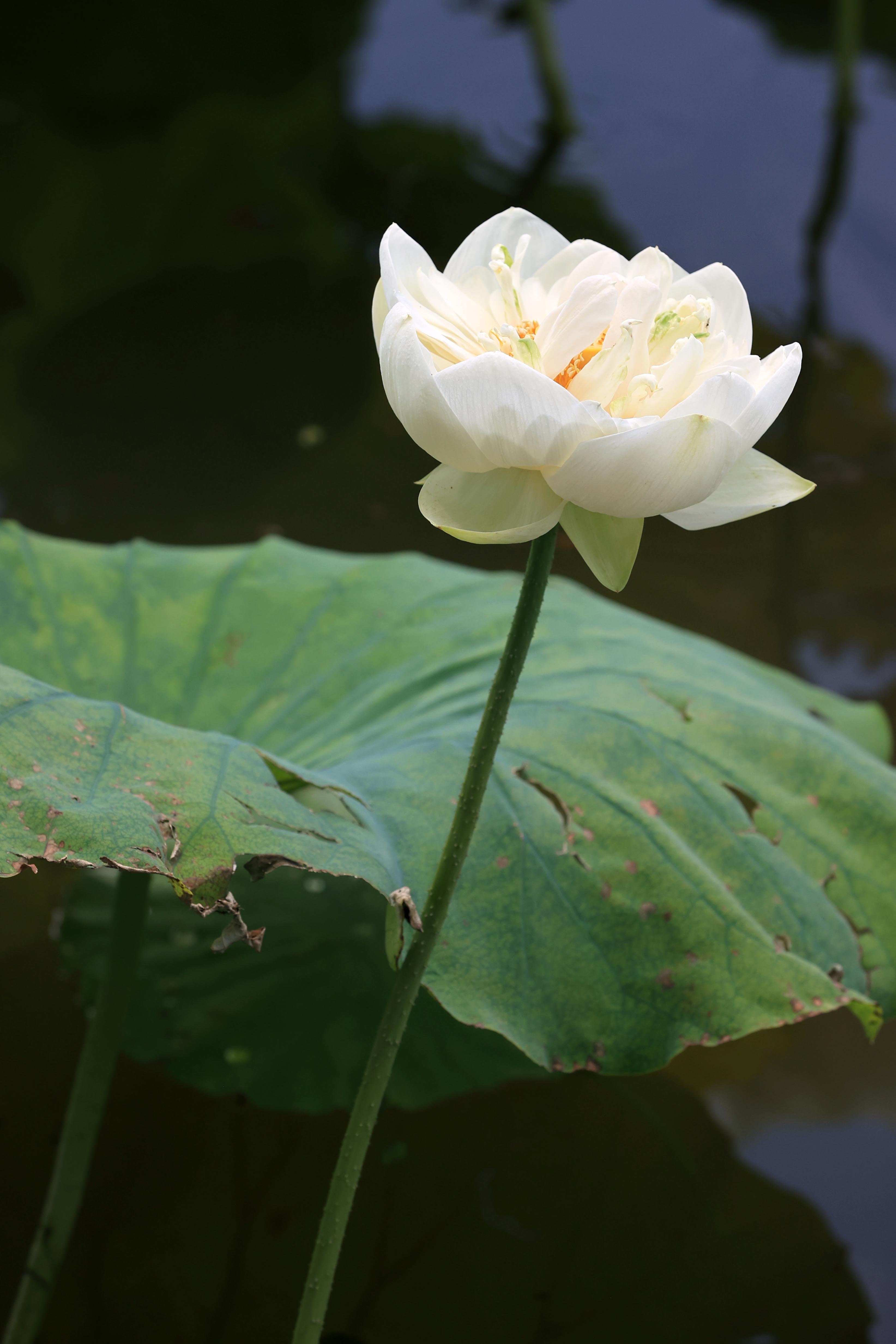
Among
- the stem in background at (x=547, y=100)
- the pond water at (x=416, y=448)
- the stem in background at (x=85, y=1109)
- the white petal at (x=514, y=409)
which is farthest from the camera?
the stem in background at (x=547, y=100)

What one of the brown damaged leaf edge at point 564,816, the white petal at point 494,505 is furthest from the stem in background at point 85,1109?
the white petal at point 494,505

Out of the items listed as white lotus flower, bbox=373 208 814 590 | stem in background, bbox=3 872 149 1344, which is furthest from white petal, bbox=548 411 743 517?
stem in background, bbox=3 872 149 1344

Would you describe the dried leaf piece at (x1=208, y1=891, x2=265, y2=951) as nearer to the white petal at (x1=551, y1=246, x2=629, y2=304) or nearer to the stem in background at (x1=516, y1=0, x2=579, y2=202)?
the white petal at (x1=551, y1=246, x2=629, y2=304)

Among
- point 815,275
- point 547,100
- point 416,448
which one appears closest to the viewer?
point 416,448

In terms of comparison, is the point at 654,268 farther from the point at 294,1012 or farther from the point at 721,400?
the point at 294,1012

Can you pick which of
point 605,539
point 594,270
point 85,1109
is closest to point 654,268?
point 594,270

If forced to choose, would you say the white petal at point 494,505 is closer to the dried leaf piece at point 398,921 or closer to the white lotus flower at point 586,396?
the white lotus flower at point 586,396
